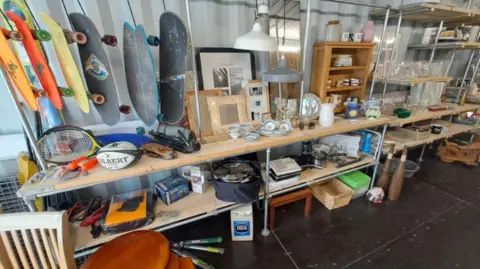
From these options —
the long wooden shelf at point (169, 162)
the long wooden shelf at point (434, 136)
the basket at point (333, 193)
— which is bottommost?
the basket at point (333, 193)

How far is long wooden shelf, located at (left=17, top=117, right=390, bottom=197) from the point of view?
100cm

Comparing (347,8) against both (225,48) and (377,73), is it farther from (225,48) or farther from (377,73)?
(225,48)

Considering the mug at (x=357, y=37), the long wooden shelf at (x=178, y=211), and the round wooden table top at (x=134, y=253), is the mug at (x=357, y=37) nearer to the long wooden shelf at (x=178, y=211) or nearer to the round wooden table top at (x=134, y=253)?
the long wooden shelf at (x=178, y=211)

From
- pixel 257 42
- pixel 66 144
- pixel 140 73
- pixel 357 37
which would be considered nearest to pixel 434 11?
pixel 357 37

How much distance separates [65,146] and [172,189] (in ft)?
2.26

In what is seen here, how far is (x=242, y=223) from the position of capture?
5.30ft

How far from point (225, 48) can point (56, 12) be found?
3.53ft

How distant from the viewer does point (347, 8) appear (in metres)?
2.08

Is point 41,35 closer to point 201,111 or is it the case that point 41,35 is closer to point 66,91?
point 66,91

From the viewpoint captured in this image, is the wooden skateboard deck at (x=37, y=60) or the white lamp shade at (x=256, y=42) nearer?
the wooden skateboard deck at (x=37, y=60)

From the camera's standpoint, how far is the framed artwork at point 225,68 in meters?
1.62

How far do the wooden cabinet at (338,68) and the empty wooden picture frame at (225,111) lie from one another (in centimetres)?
86

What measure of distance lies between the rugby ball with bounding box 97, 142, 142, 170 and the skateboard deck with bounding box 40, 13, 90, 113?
9.9 inches

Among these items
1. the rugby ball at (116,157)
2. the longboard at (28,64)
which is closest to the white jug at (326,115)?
the rugby ball at (116,157)
